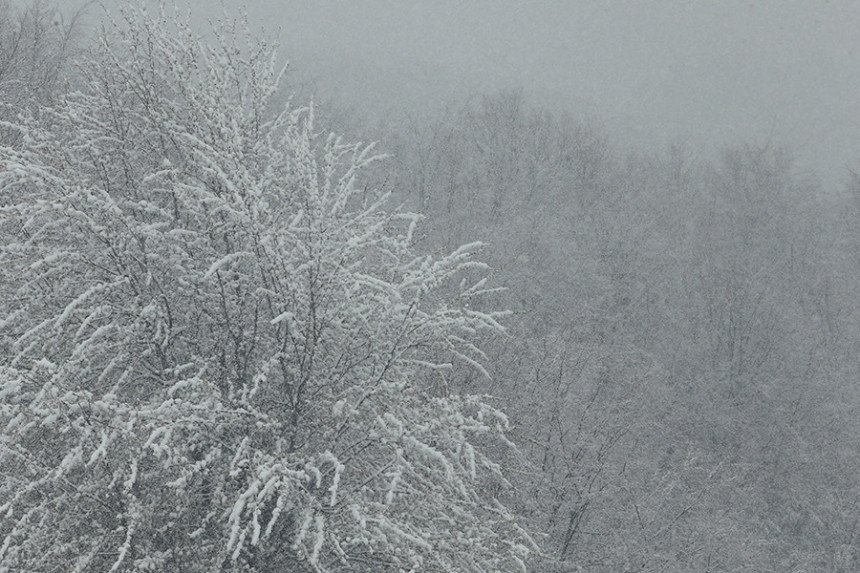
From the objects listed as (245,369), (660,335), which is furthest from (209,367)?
(660,335)

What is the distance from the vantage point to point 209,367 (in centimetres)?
743

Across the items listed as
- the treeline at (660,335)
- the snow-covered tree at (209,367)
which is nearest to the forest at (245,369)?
the snow-covered tree at (209,367)

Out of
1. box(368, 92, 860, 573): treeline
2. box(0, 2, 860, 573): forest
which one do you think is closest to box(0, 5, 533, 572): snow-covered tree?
box(0, 2, 860, 573): forest

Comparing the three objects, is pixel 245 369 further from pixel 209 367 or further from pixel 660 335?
pixel 660 335

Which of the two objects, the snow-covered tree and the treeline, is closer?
the snow-covered tree

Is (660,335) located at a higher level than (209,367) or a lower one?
lower

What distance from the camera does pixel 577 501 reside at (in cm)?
1525

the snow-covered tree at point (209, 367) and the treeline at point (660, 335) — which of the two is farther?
the treeline at point (660, 335)

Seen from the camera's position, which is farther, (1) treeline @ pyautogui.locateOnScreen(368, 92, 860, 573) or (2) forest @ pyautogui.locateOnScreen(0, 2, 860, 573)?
(1) treeline @ pyautogui.locateOnScreen(368, 92, 860, 573)

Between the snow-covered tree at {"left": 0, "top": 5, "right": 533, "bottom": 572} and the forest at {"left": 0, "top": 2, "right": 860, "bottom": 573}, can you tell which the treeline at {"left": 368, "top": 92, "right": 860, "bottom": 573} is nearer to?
the forest at {"left": 0, "top": 2, "right": 860, "bottom": 573}

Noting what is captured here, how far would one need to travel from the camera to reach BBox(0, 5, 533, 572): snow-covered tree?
5926 mm

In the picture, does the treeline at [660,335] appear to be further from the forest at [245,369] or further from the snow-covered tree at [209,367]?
the snow-covered tree at [209,367]

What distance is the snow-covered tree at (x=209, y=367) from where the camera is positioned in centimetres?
593

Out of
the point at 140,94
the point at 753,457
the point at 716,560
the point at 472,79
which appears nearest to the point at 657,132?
the point at 472,79
